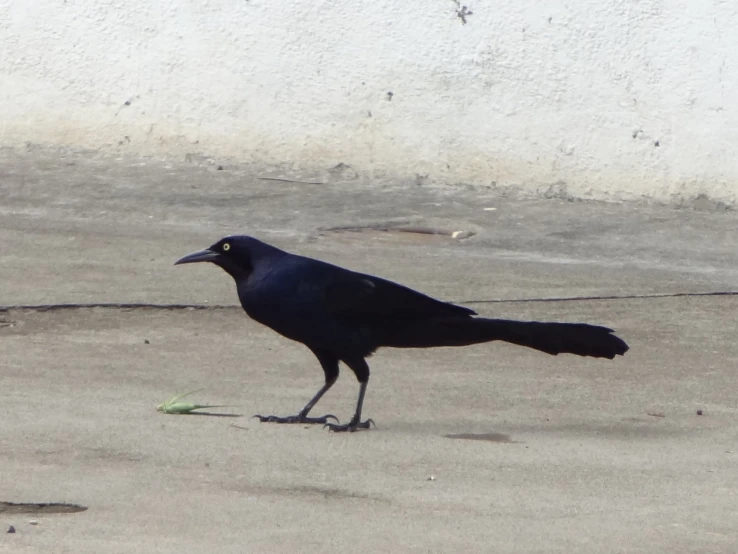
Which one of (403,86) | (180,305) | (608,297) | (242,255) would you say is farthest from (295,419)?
(403,86)

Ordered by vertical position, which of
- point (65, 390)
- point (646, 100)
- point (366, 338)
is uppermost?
point (646, 100)

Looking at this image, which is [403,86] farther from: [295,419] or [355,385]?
[295,419]

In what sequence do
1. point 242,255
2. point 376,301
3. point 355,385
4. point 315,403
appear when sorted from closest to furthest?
1. point 242,255
2. point 376,301
3. point 315,403
4. point 355,385

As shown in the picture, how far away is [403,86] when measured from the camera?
11.1 m

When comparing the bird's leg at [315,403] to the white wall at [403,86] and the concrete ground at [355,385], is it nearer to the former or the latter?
the concrete ground at [355,385]

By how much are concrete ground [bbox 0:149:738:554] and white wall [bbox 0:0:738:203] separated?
0.36 metres

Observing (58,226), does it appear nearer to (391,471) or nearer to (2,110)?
(2,110)

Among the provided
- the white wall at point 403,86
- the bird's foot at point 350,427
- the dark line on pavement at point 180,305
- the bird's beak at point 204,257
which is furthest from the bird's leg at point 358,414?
the white wall at point 403,86

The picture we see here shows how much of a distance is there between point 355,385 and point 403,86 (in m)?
5.17

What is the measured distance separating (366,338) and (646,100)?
19.4 ft

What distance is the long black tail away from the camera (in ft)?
17.9

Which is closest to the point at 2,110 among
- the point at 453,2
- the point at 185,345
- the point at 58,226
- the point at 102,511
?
the point at 58,226

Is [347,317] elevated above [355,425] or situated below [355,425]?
above

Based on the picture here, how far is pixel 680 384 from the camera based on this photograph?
6.41m
